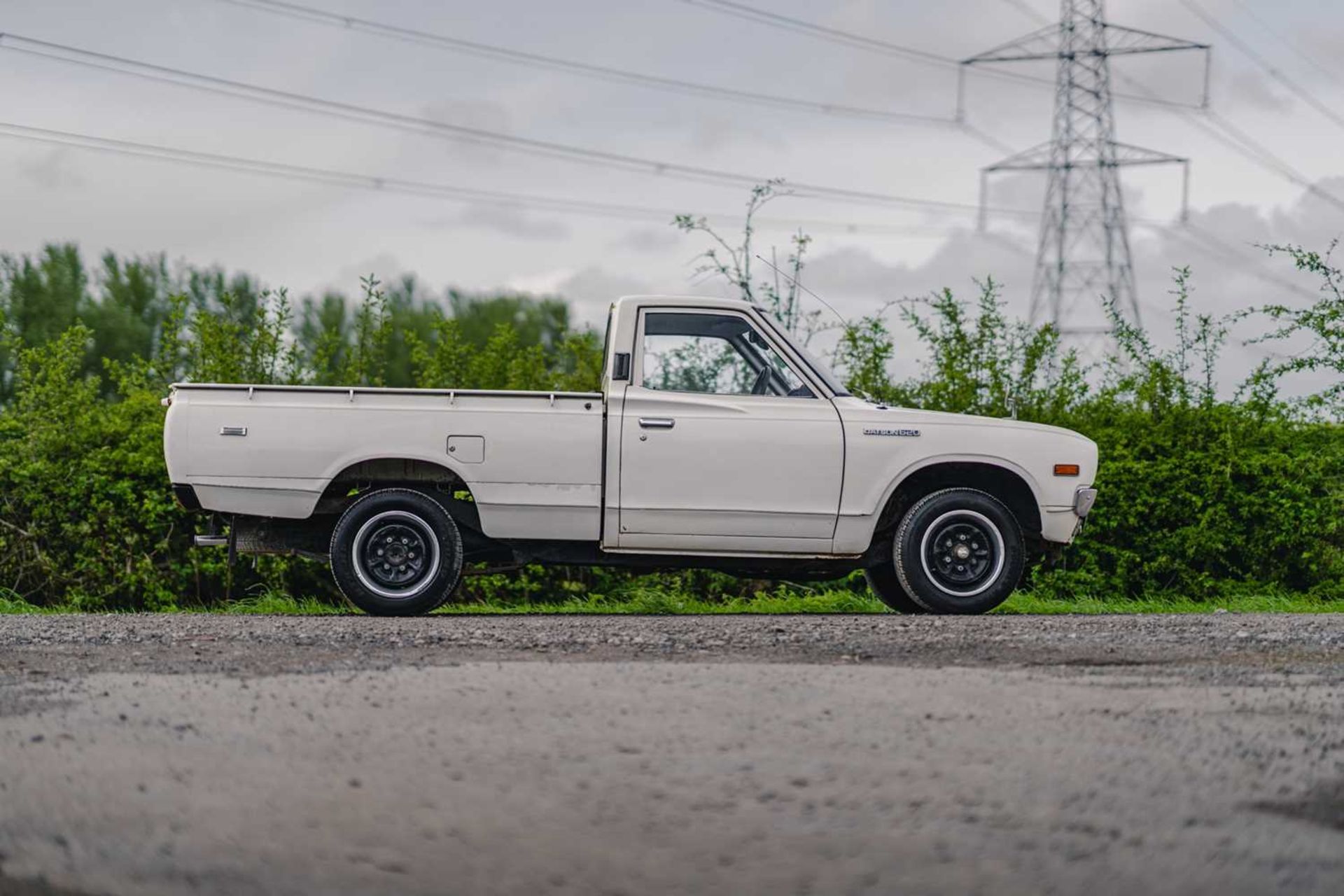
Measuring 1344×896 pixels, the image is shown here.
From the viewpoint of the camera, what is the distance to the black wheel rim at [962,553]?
9.55 metres

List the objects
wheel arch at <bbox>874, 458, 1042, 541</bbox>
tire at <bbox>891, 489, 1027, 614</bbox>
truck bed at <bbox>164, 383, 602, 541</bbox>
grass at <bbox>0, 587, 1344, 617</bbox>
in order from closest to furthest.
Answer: truck bed at <bbox>164, 383, 602, 541</bbox>, tire at <bbox>891, 489, 1027, 614</bbox>, wheel arch at <bbox>874, 458, 1042, 541</bbox>, grass at <bbox>0, 587, 1344, 617</bbox>

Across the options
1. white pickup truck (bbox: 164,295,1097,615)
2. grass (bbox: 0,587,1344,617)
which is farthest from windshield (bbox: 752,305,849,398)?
grass (bbox: 0,587,1344,617)

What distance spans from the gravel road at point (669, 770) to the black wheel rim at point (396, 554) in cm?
210

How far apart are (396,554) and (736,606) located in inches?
124

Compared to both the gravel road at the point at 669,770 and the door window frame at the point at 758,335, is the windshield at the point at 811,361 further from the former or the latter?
the gravel road at the point at 669,770

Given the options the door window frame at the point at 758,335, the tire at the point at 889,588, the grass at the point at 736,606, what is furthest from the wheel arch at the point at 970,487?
the grass at the point at 736,606

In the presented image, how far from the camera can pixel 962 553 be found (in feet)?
31.5

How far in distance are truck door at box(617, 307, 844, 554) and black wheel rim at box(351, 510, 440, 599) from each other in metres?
1.20

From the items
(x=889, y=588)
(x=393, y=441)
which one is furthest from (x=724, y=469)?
(x=393, y=441)

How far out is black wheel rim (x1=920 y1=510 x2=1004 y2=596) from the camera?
9.55 m

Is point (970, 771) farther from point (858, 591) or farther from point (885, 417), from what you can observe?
point (858, 591)

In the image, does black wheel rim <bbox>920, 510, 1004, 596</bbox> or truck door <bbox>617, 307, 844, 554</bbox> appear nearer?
truck door <bbox>617, 307, 844, 554</bbox>

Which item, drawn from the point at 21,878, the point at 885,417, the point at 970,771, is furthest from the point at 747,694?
the point at 885,417

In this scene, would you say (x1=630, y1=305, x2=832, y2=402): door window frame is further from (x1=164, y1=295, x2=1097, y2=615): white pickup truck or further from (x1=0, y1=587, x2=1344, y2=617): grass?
(x1=0, y1=587, x2=1344, y2=617): grass
